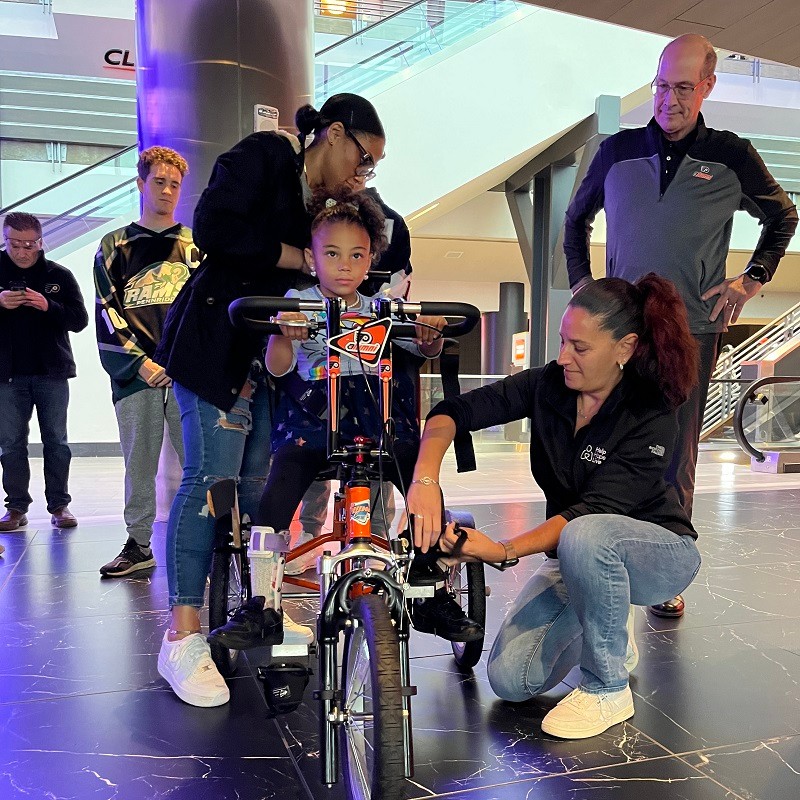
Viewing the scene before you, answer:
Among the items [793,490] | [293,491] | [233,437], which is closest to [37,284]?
[233,437]

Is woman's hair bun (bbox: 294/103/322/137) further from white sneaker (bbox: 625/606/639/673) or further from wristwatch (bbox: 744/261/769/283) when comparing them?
wristwatch (bbox: 744/261/769/283)

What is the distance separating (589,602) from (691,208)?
1.57 meters

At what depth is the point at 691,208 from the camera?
2.86 meters

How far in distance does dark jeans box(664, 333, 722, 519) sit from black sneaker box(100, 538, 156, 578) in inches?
87.7

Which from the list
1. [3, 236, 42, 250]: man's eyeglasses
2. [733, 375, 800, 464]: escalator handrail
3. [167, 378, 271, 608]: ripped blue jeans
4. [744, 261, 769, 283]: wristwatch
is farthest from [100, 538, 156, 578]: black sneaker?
[733, 375, 800, 464]: escalator handrail

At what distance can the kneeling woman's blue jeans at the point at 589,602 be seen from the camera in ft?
6.39

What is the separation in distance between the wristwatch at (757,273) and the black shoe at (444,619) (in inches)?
66.3

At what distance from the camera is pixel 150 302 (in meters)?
3.59

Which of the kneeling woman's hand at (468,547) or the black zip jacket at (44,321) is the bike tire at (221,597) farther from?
the black zip jacket at (44,321)

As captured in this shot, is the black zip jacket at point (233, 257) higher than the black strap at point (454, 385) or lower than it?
higher

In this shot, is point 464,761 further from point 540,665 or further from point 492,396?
point 492,396

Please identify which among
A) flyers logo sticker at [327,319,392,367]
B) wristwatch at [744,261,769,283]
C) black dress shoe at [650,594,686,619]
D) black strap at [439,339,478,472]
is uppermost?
wristwatch at [744,261,769,283]

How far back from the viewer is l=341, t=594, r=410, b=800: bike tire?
4.30ft

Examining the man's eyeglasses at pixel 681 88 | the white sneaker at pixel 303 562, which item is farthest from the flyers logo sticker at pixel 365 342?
the man's eyeglasses at pixel 681 88
